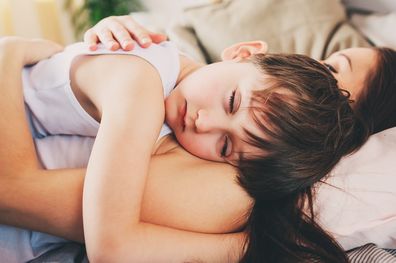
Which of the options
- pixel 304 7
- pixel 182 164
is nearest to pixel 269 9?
pixel 304 7

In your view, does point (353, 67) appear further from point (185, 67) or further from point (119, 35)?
point (119, 35)

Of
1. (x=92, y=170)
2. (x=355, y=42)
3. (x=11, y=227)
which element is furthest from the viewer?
(x=355, y=42)

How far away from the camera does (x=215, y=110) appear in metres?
0.88

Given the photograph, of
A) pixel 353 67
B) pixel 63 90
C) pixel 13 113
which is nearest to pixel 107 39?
pixel 63 90

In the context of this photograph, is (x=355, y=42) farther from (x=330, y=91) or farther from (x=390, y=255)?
(x=390, y=255)

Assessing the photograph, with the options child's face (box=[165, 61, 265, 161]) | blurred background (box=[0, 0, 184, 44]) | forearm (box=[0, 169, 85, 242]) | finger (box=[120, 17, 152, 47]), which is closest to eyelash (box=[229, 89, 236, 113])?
child's face (box=[165, 61, 265, 161])

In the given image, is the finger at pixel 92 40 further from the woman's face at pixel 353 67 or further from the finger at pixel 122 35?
the woman's face at pixel 353 67

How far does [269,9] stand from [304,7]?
5.0 inches

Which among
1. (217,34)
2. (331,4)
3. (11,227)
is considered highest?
(331,4)

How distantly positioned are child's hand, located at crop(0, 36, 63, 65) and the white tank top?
0.03m

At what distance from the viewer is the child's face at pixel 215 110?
0.85 meters

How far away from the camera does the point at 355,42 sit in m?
1.38

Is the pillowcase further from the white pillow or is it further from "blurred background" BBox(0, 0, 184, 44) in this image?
"blurred background" BBox(0, 0, 184, 44)

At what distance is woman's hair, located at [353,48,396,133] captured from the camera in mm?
1062
